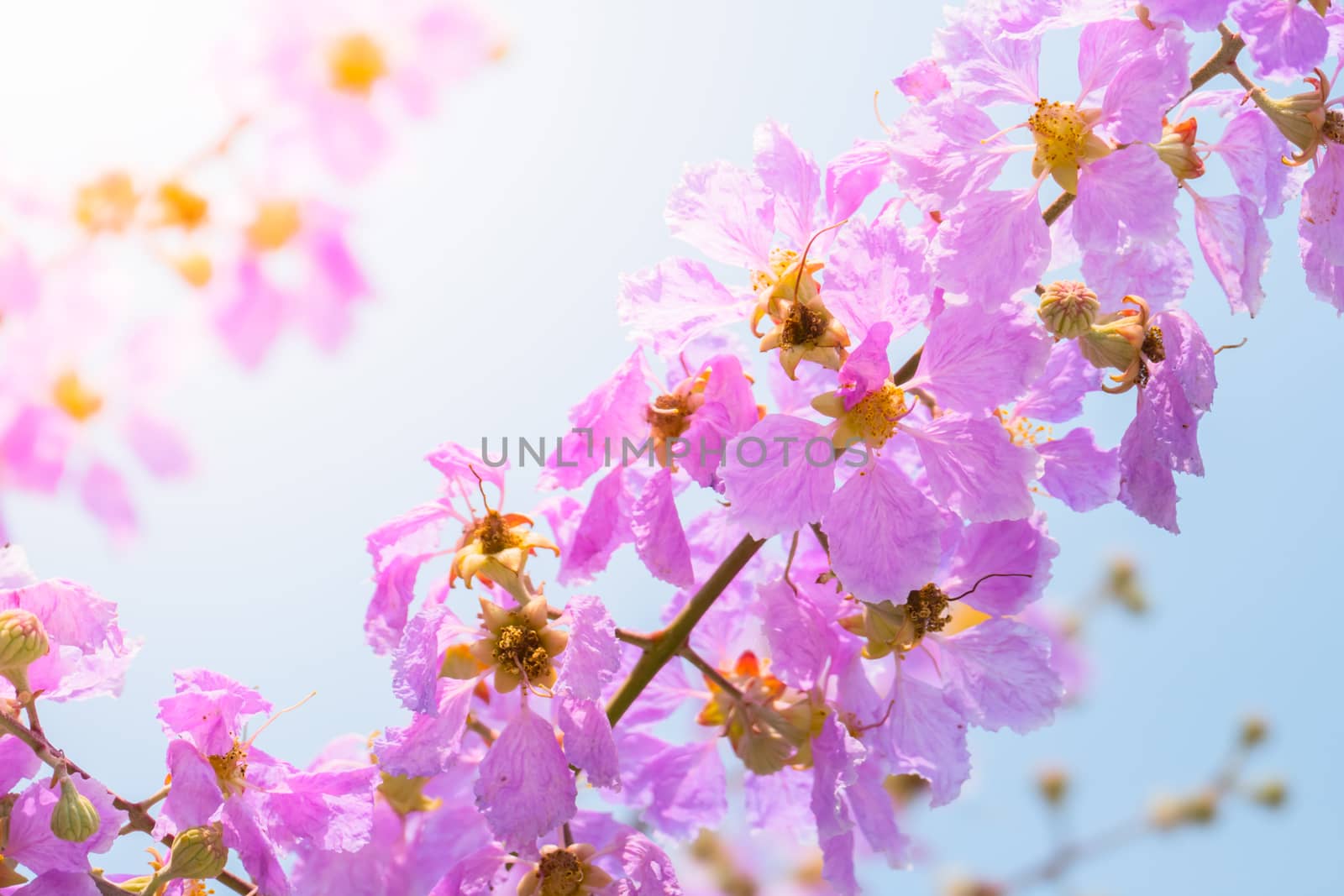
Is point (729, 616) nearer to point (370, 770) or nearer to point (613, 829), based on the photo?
point (613, 829)

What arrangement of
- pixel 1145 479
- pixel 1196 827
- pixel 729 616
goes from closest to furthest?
pixel 1145 479 → pixel 729 616 → pixel 1196 827

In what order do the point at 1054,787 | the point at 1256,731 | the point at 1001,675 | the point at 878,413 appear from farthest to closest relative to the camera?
the point at 1256,731
the point at 1054,787
the point at 1001,675
the point at 878,413

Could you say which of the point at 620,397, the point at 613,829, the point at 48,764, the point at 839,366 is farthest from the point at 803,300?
the point at 48,764

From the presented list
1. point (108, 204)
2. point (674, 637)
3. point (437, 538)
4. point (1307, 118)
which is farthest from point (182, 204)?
point (1307, 118)

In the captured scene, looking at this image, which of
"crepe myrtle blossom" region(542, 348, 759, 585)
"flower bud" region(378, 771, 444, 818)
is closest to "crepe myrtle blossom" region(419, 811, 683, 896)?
"flower bud" region(378, 771, 444, 818)

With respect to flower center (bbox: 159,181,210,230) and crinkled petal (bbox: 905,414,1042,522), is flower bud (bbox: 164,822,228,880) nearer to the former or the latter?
crinkled petal (bbox: 905,414,1042,522)

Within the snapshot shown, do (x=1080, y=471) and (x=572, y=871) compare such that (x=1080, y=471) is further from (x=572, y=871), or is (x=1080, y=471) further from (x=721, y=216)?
(x=572, y=871)

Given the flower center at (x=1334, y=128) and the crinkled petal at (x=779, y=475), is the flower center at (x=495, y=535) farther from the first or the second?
the flower center at (x=1334, y=128)
